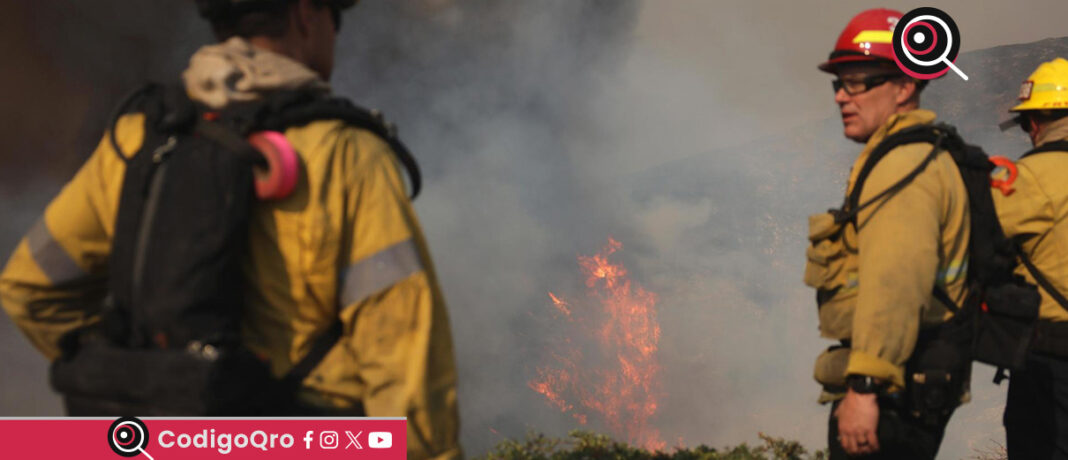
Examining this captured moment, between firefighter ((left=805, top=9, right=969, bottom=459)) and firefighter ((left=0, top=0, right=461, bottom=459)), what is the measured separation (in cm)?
183

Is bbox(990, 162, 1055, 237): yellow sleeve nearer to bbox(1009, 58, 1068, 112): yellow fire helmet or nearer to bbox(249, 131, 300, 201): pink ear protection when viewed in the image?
bbox(1009, 58, 1068, 112): yellow fire helmet

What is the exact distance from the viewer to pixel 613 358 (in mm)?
14156

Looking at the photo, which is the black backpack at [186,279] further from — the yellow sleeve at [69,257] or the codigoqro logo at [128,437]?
the yellow sleeve at [69,257]

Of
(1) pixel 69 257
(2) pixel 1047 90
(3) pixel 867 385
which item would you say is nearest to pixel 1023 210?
(2) pixel 1047 90

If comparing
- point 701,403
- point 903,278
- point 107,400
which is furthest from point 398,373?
point 701,403

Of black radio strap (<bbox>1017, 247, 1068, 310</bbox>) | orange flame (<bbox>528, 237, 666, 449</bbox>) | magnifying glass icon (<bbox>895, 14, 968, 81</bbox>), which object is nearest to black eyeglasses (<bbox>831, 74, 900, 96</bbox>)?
magnifying glass icon (<bbox>895, 14, 968, 81</bbox>)

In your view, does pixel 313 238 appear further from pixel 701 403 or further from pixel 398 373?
pixel 701 403

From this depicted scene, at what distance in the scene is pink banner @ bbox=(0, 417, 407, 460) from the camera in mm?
2004

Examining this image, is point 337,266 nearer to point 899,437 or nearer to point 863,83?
point 899,437

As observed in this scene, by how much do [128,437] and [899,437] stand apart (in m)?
2.62

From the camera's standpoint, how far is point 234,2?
2.17 meters

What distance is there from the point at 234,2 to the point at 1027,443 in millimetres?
4364

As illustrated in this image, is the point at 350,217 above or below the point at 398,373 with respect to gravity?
above

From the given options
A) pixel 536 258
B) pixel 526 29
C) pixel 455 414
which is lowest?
pixel 455 414
